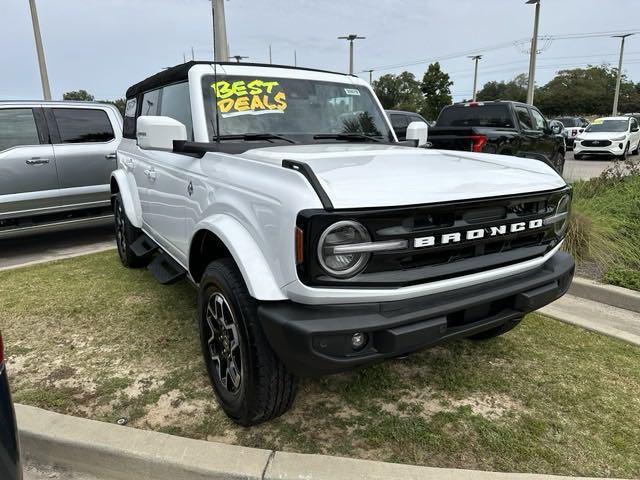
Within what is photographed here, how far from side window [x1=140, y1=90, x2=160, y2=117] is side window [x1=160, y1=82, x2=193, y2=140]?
0.57 feet

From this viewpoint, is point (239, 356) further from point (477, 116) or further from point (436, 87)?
point (436, 87)

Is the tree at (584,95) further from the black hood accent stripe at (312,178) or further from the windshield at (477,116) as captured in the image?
the black hood accent stripe at (312,178)

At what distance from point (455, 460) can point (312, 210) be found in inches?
55.7

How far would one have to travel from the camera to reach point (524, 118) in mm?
10359

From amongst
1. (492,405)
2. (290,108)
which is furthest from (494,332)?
(290,108)

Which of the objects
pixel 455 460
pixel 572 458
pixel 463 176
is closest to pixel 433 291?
pixel 463 176

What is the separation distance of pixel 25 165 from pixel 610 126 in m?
20.2

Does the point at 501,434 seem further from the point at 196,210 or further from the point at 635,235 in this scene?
the point at 635,235

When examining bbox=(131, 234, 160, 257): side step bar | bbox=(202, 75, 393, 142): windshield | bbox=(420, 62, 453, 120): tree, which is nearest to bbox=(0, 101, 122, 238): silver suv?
bbox=(131, 234, 160, 257): side step bar

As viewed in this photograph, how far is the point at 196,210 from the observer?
2.96 m

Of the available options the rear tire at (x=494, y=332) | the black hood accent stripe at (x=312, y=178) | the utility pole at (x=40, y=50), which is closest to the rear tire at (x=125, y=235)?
the black hood accent stripe at (x=312, y=178)

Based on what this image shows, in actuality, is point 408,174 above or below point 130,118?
below

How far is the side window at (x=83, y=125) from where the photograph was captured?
6512 millimetres

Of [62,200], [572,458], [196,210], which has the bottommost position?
[572,458]
